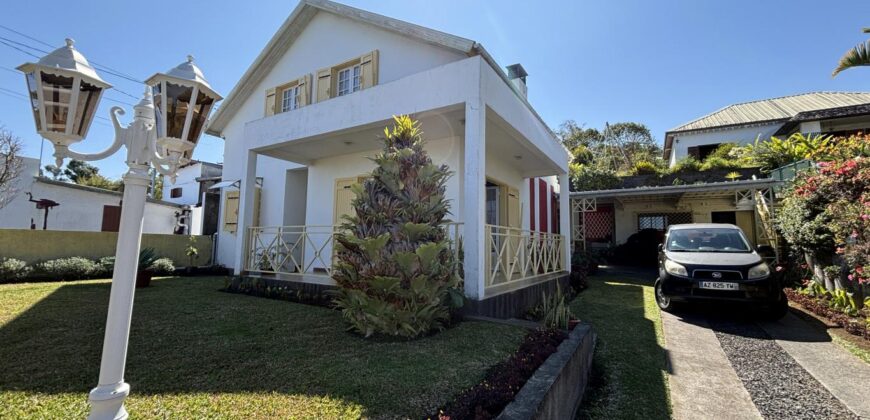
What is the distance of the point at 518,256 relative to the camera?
24.2ft

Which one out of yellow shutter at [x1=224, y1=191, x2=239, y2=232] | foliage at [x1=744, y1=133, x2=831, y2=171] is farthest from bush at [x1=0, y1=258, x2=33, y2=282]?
foliage at [x1=744, y1=133, x2=831, y2=171]

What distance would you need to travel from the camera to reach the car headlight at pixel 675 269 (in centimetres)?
611

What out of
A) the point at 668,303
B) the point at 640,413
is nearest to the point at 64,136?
the point at 640,413

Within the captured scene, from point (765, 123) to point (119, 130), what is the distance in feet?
75.7

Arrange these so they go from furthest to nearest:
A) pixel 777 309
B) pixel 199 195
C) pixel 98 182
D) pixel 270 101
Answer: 1. pixel 98 182
2. pixel 199 195
3. pixel 270 101
4. pixel 777 309

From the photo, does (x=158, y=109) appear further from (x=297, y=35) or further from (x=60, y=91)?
(x=297, y=35)

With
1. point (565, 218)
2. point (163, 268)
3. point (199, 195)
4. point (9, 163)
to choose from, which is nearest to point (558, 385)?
point (565, 218)

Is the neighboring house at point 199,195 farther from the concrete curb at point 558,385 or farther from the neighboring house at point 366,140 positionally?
the concrete curb at point 558,385

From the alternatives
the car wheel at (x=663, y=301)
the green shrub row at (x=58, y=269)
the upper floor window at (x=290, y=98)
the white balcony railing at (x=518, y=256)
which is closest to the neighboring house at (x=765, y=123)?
the car wheel at (x=663, y=301)

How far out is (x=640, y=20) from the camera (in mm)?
8688

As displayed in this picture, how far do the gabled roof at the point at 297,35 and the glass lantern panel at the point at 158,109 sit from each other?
5.31 meters

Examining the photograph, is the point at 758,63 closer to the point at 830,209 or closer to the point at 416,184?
the point at 830,209

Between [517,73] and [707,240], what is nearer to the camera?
[707,240]

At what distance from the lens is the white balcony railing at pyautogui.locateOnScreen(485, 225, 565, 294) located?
542 centimetres
